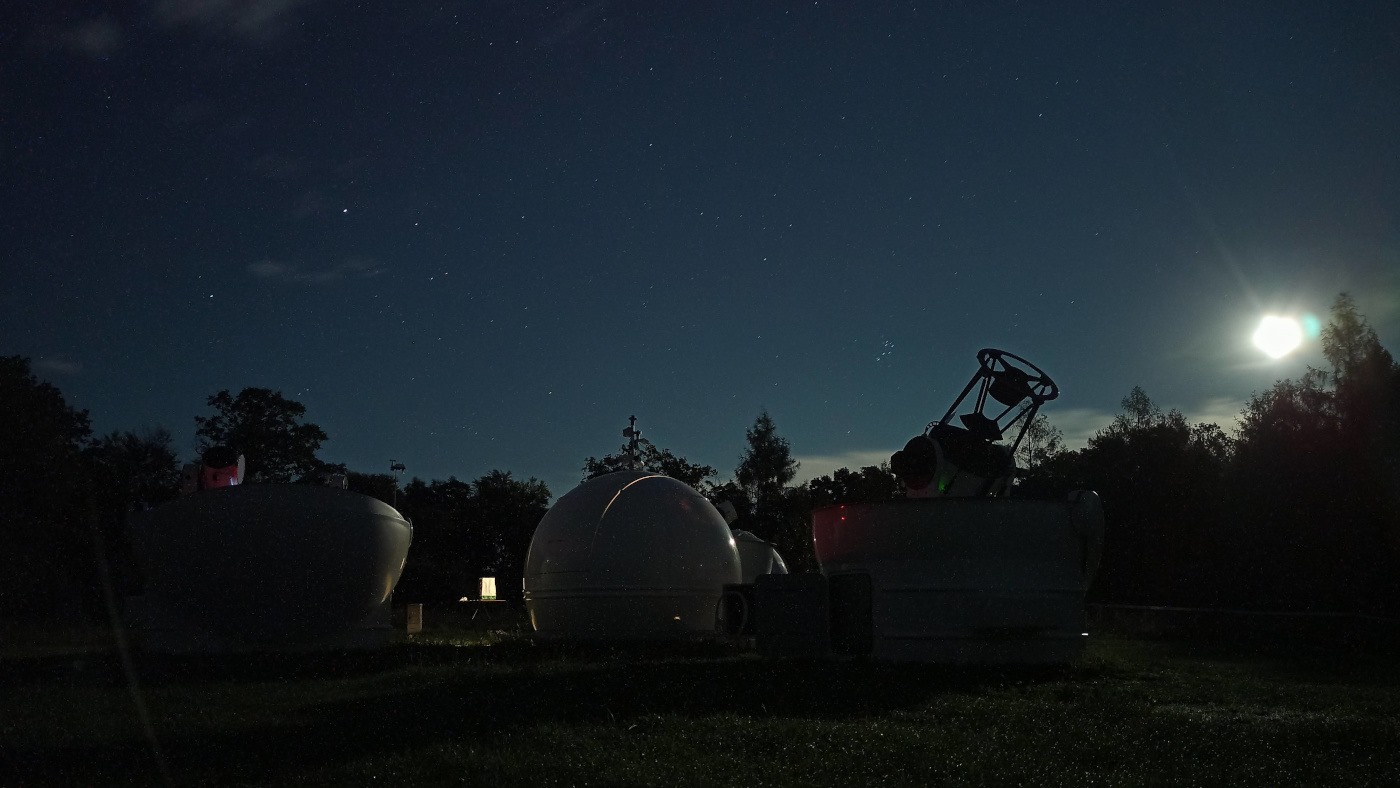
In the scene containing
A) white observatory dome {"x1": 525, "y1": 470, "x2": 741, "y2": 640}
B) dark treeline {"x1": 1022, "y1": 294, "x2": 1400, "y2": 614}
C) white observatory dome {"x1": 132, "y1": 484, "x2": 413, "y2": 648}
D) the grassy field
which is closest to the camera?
the grassy field

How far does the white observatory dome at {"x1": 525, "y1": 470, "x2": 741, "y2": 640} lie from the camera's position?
65.0 feet

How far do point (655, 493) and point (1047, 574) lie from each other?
354 inches

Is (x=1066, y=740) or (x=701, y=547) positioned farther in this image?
(x=701, y=547)

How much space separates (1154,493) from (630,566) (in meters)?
26.7

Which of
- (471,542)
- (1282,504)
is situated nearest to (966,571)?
(1282,504)

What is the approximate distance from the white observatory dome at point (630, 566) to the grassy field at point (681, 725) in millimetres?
6119

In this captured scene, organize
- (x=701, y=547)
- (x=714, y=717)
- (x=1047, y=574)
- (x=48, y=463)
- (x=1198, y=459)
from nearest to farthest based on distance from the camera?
(x=714, y=717), (x=1047, y=574), (x=701, y=547), (x=48, y=463), (x=1198, y=459)

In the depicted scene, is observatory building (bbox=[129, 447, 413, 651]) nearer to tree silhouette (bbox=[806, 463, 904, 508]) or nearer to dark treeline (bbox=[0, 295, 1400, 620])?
dark treeline (bbox=[0, 295, 1400, 620])

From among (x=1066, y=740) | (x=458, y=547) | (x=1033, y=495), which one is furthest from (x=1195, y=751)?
(x=458, y=547)

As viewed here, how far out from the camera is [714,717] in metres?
8.24

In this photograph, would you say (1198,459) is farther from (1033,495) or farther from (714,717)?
(714,717)

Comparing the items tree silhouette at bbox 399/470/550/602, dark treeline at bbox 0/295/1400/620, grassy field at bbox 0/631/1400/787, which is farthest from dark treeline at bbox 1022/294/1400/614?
tree silhouette at bbox 399/470/550/602

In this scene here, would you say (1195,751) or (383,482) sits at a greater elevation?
(383,482)

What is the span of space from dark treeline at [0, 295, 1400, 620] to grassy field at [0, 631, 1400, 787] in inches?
238
